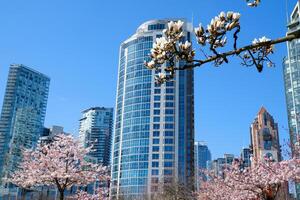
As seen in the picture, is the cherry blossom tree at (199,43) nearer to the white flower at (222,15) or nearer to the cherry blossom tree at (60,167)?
the white flower at (222,15)

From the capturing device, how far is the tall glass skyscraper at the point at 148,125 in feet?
363

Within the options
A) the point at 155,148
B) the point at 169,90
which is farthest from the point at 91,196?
the point at 169,90

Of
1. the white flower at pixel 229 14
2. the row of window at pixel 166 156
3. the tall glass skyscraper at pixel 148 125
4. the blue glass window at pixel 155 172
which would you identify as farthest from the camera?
the tall glass skyscraper at pixel 148 125

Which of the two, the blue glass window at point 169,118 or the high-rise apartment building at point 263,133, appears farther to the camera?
the high-rise apartment building at point 263,133

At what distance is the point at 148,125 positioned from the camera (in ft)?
383

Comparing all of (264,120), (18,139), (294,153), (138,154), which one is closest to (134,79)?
(138,154)

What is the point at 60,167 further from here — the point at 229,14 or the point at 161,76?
the point at 229,14

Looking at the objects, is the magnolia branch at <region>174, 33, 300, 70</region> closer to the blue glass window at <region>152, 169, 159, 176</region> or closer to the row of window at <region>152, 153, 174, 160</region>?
the blue glass window at <region>152, 169, 159, 176</region>

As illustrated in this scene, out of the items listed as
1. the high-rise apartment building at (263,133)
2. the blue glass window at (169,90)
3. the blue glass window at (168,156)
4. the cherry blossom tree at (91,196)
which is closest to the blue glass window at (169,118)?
the blue glass window at (169,90)

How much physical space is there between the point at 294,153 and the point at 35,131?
183524mm

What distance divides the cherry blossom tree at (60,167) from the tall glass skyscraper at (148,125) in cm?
8496

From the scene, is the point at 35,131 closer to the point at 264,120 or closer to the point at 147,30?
the point at 147,30

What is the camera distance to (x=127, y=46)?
439 ft

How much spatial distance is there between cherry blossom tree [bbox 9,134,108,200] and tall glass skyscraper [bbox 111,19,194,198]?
84960 mm
